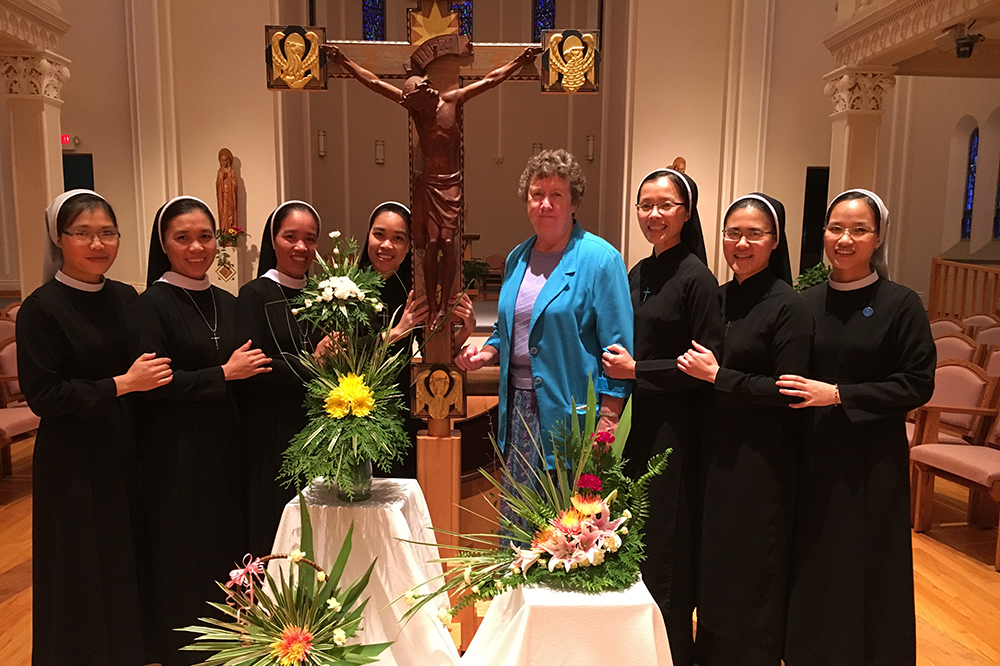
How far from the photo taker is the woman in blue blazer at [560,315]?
8.61 feet

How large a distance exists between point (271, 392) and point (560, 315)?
1.19m

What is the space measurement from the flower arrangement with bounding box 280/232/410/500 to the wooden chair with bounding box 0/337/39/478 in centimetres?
371

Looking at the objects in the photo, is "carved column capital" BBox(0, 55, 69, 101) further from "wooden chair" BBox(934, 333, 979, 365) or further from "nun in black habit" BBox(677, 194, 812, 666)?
"wooden chair" BBox(934, 333, 979, 365)

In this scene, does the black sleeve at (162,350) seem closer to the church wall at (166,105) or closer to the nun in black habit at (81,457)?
the nun in black habit at (81,457)

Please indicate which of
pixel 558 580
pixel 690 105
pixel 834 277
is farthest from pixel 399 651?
pixel 690 105

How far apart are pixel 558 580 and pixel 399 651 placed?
76 cm

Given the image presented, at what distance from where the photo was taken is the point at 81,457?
102 inches

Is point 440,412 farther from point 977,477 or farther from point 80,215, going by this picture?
point 977,477

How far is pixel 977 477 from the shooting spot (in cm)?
443

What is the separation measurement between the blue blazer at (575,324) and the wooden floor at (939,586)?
2102mm

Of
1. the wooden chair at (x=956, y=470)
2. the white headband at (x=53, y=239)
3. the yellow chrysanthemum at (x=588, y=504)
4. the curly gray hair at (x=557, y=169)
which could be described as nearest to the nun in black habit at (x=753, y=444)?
the curly gray hair at (x=557, y=169)

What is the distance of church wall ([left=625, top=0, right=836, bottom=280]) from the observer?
1048 cm

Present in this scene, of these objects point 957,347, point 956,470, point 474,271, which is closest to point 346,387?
point 956,470

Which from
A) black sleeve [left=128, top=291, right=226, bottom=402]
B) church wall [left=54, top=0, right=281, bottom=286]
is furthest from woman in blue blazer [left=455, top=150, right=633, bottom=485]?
church wall [left=54, top=0, right=281, bottom=286]
